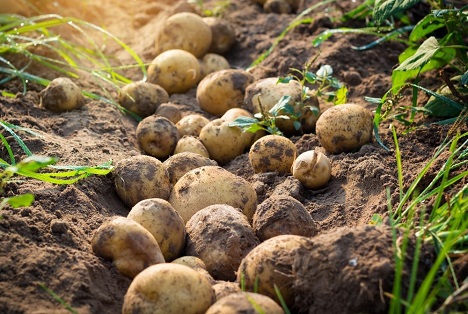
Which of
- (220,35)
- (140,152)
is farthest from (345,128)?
(220,35)

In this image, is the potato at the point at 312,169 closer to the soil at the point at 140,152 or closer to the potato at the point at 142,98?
the soil at the point at 140,152

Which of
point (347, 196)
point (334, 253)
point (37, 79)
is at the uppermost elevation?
point (37, 79)

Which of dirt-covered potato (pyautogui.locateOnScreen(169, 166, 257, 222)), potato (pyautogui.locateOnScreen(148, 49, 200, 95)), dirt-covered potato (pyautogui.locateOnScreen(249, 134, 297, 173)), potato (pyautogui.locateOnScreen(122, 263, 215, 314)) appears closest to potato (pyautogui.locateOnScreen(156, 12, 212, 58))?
potato (pyautogui.locateOnScreen(148, 49, 200, 95))

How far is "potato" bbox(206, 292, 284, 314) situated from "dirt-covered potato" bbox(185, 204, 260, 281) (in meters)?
0.43

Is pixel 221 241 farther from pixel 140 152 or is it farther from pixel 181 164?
pixel 140 152

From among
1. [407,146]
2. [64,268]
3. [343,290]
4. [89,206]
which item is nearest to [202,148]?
[89,206]

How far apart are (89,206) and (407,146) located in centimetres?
151

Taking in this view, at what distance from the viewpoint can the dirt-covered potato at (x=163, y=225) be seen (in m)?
2.51

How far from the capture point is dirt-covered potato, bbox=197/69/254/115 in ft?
12.3

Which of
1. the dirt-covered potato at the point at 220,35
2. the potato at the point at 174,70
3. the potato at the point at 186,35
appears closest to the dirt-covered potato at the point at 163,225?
the potato at the point at 174,70

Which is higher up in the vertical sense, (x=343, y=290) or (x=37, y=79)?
(x=37, y=79)

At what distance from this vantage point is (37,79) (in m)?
3.78

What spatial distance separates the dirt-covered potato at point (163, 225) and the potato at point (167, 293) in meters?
0.40

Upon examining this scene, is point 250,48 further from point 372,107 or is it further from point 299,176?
point 299,176
